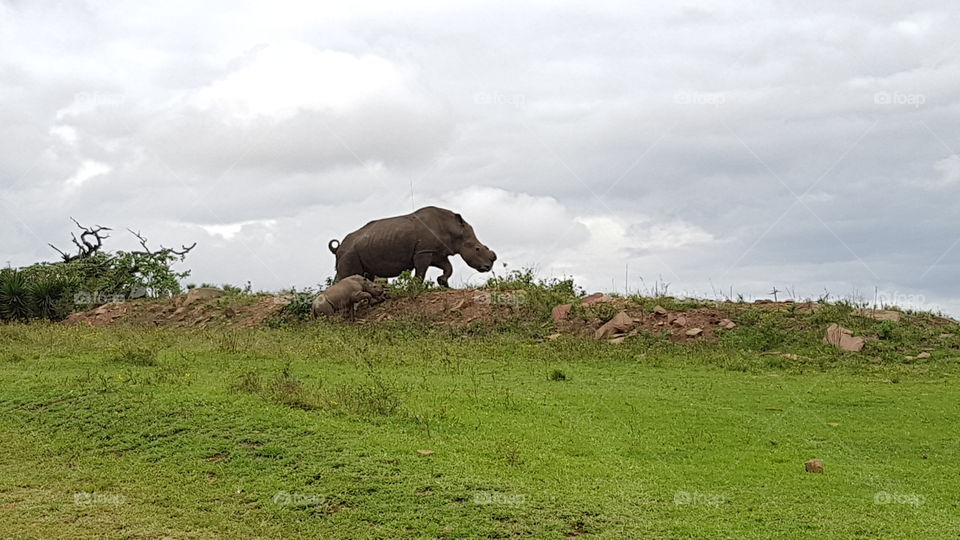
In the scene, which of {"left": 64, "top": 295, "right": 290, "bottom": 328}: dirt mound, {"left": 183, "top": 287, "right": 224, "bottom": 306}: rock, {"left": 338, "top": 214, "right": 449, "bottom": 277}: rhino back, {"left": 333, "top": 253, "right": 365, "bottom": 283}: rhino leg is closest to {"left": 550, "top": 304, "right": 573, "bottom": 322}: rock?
{"left": 338, "top": 214, "right": 449, "bottom": 277}: rhino back

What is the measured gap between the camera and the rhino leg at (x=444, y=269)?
21500 millimetres

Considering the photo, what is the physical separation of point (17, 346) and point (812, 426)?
12402 millimetres

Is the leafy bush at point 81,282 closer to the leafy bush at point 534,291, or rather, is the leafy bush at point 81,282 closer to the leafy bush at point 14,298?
the leafy bush at point 14,298

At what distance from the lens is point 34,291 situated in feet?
74.8

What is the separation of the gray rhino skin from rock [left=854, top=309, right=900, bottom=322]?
8.28m

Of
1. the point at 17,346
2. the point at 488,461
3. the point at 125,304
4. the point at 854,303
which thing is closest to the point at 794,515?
the point at 488,461

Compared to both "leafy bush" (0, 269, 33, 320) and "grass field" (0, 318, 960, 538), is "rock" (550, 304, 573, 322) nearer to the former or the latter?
"grass field" (0, 318, 960, 538)

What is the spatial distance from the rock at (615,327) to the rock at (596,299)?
4.06 ft

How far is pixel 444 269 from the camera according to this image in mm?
21578

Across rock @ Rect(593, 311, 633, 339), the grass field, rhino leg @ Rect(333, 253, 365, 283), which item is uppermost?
rhino leg @ Rect(333, 253, 365, 283)

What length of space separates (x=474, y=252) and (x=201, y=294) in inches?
264

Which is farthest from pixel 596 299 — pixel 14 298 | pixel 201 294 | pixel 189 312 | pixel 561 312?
pixel 14 298

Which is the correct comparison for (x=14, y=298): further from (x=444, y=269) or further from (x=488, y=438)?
(x=488, y=438)

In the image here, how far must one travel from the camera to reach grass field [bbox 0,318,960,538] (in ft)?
21.9
